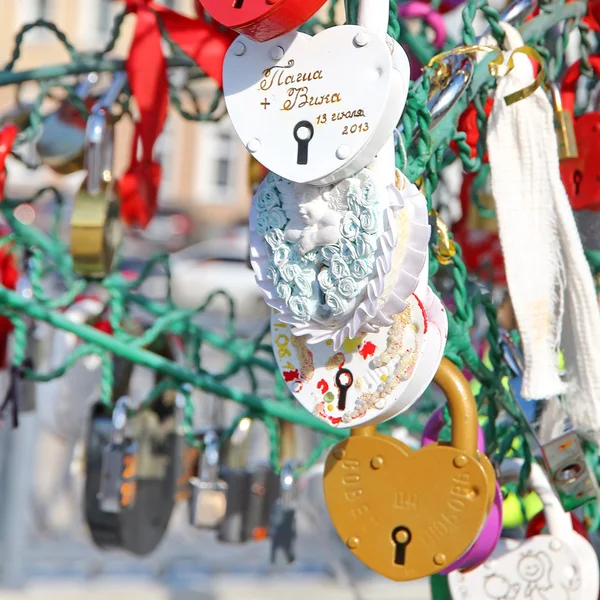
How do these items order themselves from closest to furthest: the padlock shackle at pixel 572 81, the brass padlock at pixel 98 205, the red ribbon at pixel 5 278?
1. the padlock shackle at pixel 572 81
2. the brass padlock at pixel 98 205
3. the red ribbon at pixel 5 278

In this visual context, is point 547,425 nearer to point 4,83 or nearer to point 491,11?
point 491,11

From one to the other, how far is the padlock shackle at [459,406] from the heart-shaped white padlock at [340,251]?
0.10 metres

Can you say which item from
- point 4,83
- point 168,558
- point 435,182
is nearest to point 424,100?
point 435,182

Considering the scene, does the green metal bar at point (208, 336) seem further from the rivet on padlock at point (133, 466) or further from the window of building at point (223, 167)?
the window of building at point (223, 167)

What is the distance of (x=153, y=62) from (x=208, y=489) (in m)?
0.50

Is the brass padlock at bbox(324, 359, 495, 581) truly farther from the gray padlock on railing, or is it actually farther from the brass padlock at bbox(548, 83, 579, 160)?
the gray padlock on railing

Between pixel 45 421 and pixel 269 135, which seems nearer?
pixel 269 135

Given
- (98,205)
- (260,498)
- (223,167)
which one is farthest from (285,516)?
(223,167)

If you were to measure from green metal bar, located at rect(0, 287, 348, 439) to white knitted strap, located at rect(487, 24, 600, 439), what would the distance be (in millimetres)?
356

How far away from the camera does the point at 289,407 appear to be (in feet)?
3.48

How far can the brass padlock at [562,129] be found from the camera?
0.78 metres

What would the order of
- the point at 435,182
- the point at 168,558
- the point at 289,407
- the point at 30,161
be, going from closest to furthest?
the point at 435,182 < the point at 289,407 < the point at 30,161 < the point at 168,558

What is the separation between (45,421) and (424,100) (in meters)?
1.18

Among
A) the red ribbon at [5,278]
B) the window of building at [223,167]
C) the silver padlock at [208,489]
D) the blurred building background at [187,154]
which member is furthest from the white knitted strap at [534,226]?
the window of building at [223,167]
